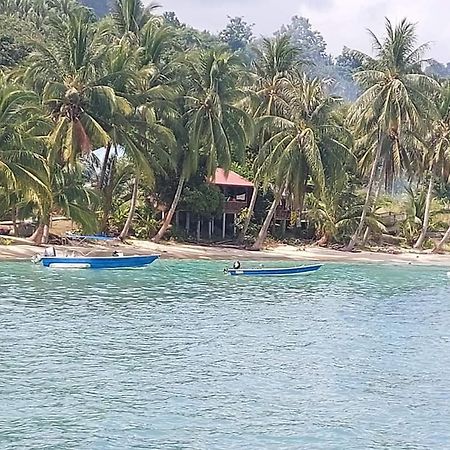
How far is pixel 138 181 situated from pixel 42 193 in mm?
9126

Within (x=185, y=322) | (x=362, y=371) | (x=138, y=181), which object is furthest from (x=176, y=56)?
(x=362, y=371)

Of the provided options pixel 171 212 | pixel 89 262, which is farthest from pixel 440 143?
pixel 89 262

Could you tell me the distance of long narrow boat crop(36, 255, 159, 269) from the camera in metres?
30.3

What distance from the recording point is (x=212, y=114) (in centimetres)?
3816

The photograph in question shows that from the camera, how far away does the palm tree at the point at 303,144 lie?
3919 centimetres

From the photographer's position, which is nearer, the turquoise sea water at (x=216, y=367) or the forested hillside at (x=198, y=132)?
the turquoise sea water at (x=216, y=367)

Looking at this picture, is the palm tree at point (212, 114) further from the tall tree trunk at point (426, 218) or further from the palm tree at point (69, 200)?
the tall tree trunk at point (426, 218)

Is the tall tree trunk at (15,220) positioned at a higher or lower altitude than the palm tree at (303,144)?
lower

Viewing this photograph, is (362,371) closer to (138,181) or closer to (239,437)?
(239,437)

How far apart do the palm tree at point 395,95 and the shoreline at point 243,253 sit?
3.71 meters

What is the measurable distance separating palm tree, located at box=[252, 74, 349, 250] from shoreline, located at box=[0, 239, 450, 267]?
288 cm

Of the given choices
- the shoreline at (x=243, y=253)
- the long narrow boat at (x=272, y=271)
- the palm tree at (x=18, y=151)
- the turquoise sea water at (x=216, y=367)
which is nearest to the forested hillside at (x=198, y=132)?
the palm tree at (x=18, y=151)

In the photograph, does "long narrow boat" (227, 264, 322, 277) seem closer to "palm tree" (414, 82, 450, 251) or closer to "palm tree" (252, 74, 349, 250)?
"palm tree" (252, 74, 349, 250)

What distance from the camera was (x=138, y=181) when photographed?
3859cm
